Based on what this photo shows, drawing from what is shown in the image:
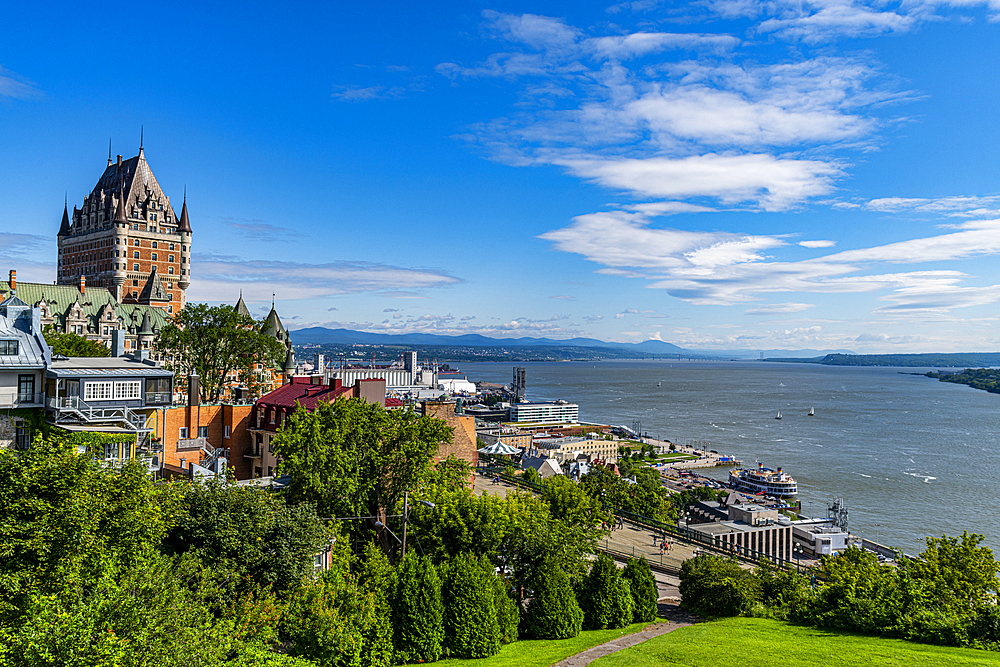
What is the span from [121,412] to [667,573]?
2759 cm

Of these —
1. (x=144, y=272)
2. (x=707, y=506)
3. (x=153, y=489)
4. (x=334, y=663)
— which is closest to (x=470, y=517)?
(x=334, y=663)

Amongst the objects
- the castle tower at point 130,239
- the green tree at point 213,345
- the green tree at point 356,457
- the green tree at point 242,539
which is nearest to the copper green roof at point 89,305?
the castle tower at point 130,239

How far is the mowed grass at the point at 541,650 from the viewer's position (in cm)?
2144

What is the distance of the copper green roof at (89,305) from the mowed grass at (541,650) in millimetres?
72620

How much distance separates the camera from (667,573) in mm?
35500

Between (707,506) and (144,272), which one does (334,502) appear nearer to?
(707,506)

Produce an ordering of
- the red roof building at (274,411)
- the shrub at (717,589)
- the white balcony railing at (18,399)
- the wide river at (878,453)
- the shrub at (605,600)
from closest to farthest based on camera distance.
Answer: the shrub at (605,600)
the shrub at (717,589)
the white balcony railing at (18,399)
the red roof building at (274,411)
the wide river at (878,453)

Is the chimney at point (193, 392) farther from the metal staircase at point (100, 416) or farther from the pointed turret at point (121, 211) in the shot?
the pointed turret at point (121, 211)

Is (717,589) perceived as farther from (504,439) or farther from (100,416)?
(504,439)

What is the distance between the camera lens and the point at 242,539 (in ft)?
65.9

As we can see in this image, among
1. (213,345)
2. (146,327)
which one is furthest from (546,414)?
(213,345)

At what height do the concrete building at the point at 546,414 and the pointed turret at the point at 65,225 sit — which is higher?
the pointed turret at the point at 65,225

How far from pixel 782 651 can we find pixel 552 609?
7.95 metres

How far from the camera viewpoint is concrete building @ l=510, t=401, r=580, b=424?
612 ft
